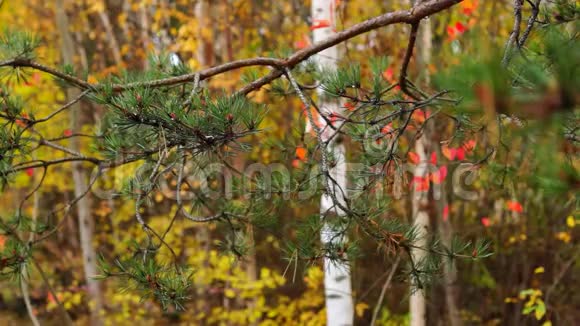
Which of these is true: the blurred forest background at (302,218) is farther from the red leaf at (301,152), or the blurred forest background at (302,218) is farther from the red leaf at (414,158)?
the red leaf at (301,152)

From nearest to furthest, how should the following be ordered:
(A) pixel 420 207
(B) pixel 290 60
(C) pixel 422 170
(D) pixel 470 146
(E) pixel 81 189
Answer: (B) pixel 290 60
(D) pixel 470 146
(A) pixel 420 207
(C) pixel 422 170
(E) pixel 81 189

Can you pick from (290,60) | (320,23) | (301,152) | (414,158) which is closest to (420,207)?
(414,158)

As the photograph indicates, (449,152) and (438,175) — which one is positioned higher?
(449,152)

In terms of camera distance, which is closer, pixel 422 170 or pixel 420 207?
pixel 420 207

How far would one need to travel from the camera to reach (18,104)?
1.79 meters

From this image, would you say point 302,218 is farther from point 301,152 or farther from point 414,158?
point 301,152

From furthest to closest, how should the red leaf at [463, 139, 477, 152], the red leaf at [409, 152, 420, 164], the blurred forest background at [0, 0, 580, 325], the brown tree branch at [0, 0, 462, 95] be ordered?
the blurred forest background at [0, 0, 580, 325], the red leaf at [409, 152, 420, 164], the red leaf at [463, 139, 477, 152], the brown tree branch at [0, 0, 462, 95]

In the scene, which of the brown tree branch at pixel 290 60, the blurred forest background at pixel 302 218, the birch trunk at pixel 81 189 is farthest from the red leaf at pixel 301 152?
the birch trunk at pixel 81 189

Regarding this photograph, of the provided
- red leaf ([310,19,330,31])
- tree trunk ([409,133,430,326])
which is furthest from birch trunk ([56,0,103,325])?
tree trunk ([409,133,430,326])

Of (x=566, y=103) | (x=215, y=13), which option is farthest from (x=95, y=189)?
(x=566, y=103)

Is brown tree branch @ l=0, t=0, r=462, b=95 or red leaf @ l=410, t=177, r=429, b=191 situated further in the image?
red leaf @ l=410, t=177, r=429, b=191

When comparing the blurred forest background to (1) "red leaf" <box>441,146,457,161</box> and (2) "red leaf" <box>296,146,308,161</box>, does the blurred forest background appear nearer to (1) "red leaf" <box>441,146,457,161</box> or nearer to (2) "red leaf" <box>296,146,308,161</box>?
(1) "red leaf" <box>441,146,457,161</box>

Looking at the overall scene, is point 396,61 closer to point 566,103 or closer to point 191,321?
point 191,321

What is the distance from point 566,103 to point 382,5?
14.0ft
